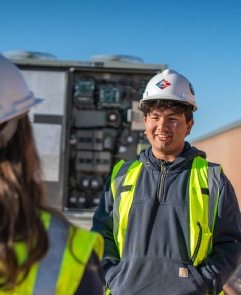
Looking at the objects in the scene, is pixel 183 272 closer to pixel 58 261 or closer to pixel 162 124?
pixel 162 124

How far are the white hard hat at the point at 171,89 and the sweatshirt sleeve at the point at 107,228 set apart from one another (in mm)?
589

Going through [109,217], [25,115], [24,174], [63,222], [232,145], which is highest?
[25,115]

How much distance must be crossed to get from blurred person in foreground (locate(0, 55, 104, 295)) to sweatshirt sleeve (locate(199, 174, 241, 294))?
4.37ft

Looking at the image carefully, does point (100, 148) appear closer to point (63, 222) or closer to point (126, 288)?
point (126, 288)

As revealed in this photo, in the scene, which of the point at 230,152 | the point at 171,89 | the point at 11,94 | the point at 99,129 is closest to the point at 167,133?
the point at 171,89

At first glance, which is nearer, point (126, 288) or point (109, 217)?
point (126, 288)

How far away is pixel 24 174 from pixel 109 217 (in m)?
1.61

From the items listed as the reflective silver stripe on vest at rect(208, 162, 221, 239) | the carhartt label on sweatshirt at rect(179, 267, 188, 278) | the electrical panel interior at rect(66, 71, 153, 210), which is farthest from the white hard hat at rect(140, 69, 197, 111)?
the electrical panel interior at rect(66, 71, 153, 210)

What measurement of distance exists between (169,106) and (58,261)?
1807 mm

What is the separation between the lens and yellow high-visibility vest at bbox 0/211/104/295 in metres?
1.31

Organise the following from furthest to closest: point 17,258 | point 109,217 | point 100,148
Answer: point 100,148 < point 109,217 < point 17,258

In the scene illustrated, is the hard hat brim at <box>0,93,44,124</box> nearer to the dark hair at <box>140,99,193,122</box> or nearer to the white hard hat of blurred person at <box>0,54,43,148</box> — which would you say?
the white hard hat of blurred person at <box>0,54,43,148</box>

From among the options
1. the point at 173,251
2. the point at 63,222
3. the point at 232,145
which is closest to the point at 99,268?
the point at 63,222

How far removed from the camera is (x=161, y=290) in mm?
2662
